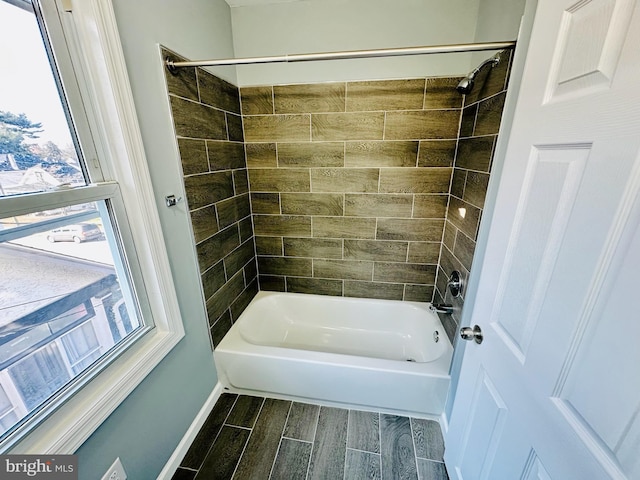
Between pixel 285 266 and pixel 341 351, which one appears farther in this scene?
pixel 285 266

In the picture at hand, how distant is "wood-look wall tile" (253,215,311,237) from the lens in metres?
2.04

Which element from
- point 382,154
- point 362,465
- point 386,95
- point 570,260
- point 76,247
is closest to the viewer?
point 570,260

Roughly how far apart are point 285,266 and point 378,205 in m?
0.94

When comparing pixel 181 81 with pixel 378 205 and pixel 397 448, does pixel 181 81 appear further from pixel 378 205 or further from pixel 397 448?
pixel 397 448

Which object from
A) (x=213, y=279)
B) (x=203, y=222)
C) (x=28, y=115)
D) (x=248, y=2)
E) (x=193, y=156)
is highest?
(x=248, y=2)

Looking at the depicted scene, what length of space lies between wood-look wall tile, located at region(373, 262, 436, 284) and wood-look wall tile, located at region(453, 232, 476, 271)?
415mm

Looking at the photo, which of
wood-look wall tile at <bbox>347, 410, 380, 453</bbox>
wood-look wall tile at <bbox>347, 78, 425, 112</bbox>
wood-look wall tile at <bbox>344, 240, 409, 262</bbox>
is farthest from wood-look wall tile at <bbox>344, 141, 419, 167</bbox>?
wood-look wall tile at <bbox>347, 410, 380, 453</bbox>

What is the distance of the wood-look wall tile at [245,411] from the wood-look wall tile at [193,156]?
4.88 ft

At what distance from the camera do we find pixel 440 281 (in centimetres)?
190

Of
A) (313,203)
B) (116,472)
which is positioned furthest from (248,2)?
(116,472)

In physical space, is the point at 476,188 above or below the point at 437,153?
below

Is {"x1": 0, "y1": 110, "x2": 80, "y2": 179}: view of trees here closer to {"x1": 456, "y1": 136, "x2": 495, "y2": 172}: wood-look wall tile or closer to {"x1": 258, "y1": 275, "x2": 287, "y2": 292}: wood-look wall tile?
{"x1": 258, "y1": 275, "x2": 287, "y2": 292}: wood-look wall tile

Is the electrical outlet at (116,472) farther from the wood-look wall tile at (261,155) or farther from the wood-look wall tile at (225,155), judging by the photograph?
the wood-look wall tile at (261,155)

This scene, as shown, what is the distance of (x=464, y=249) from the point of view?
4.76 ft
